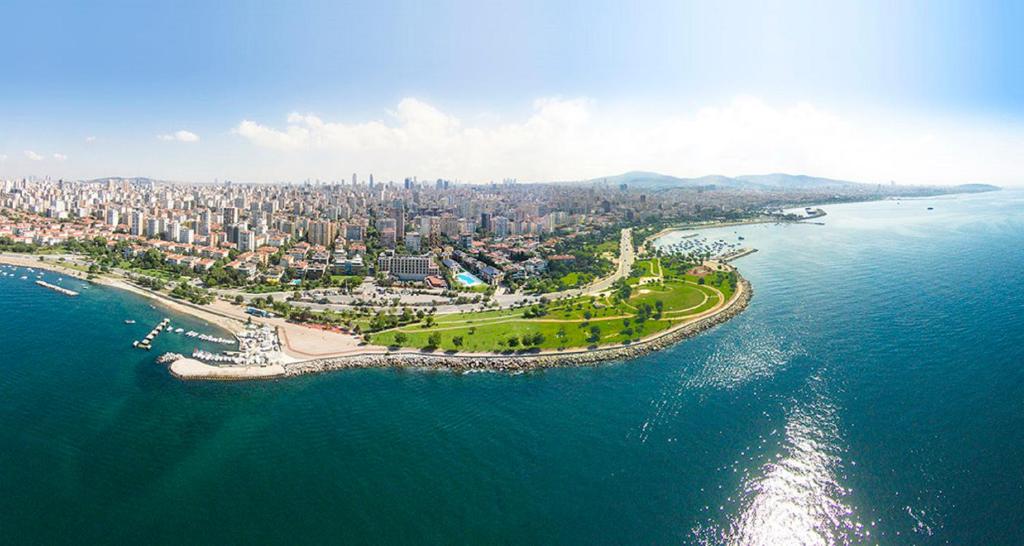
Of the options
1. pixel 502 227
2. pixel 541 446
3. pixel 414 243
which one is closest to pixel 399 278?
pixel 414 243

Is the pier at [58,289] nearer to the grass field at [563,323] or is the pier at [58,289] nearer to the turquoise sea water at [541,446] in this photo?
the turquoise sea water at [541,446]

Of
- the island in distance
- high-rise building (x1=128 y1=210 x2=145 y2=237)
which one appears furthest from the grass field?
high-rise building (x1=128 y1=210 x2=145 y2=237)

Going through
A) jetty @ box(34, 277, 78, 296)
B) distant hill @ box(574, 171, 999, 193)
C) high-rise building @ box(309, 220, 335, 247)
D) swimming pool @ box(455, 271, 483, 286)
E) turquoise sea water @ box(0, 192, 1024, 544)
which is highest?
distant hill @ box(574, 171, 999, 193)

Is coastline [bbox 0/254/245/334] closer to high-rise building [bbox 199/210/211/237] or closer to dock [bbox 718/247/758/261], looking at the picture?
high-rise building [bbox 199/210/211/237]

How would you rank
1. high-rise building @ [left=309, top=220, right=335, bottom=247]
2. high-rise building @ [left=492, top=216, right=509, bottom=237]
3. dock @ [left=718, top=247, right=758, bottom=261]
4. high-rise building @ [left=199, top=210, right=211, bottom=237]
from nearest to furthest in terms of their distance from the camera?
dock @ [left=718, top=247, right=758, bottom=261]
high-rise building @ [left=199, top=210, right=211, bottom=237]
high-rise building @ [left=309, top=220, right=335, bottom=247]
high-rise building @ [left=492, top=216, right=509, bottom=237]

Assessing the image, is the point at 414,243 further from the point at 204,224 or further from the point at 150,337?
the point at 150,337

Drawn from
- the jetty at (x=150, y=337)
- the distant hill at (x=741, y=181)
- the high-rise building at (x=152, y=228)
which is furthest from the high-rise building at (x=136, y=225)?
the distant hill at (x=741, y=181)
